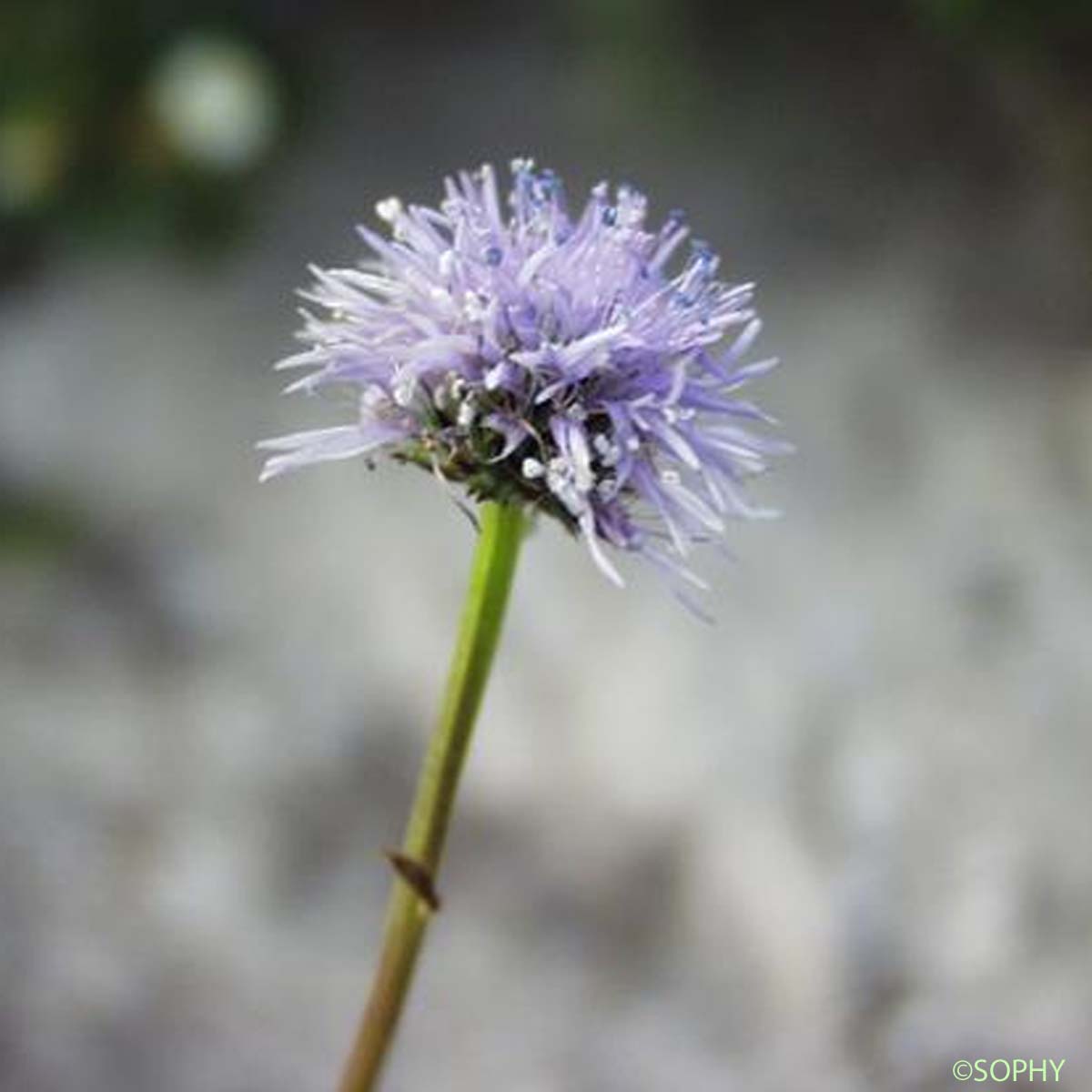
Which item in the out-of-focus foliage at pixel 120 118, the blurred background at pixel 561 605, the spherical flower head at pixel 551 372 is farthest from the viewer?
the out-of-focus foliage at pixel 120 118

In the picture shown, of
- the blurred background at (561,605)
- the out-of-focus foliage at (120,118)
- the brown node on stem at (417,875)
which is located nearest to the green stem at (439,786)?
the brown node on stem at (417,875)

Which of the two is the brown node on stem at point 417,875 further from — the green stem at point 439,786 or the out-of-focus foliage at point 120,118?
the out-of-focus foliage at point 120,118

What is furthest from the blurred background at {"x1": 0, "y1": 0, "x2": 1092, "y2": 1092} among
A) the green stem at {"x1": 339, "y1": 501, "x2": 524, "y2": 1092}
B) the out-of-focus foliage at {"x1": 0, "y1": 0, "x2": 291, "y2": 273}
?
the green stem at {"x1": 339, "y1": 501, "x2": 524, "y2": 1092}

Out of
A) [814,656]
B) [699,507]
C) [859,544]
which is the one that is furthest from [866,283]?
[699,507]

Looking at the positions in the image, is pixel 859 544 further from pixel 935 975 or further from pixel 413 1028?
pixel 413 1028

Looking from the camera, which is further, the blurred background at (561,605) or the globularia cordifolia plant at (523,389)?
the blurred background at (561,605)

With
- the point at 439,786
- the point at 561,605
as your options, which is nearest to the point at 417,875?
the point at 439,786
